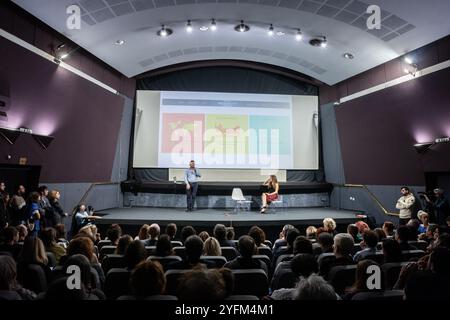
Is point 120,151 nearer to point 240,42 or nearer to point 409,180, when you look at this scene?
point 240,42

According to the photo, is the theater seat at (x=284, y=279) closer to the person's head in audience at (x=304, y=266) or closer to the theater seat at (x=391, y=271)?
the person's head in audience at (x=304, y=266)

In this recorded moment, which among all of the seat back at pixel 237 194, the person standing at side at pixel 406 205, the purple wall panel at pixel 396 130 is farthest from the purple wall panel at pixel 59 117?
the person standing at side at pixel 406 205

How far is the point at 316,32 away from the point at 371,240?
524 cm

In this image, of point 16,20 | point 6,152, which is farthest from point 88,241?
point 16,20

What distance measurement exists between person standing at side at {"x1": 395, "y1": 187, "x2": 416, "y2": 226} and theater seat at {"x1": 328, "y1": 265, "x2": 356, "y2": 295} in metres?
4.60

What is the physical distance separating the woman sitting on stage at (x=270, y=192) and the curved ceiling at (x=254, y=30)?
139 inches

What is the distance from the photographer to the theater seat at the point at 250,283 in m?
1.90

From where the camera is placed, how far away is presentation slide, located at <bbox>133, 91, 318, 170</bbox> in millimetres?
8203

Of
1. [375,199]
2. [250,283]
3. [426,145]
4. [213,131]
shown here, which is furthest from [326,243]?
[213,131]

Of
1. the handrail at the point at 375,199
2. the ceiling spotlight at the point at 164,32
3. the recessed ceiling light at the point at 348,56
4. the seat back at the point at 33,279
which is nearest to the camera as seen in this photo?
the seat back at the point at 33,279

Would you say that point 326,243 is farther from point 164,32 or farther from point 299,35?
point 164,32

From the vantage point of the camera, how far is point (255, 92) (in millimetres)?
8898

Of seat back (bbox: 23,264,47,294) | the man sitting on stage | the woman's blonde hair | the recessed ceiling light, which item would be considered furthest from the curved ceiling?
seat back (bbox: 23,264,47,294)

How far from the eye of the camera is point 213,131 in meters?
8.23
